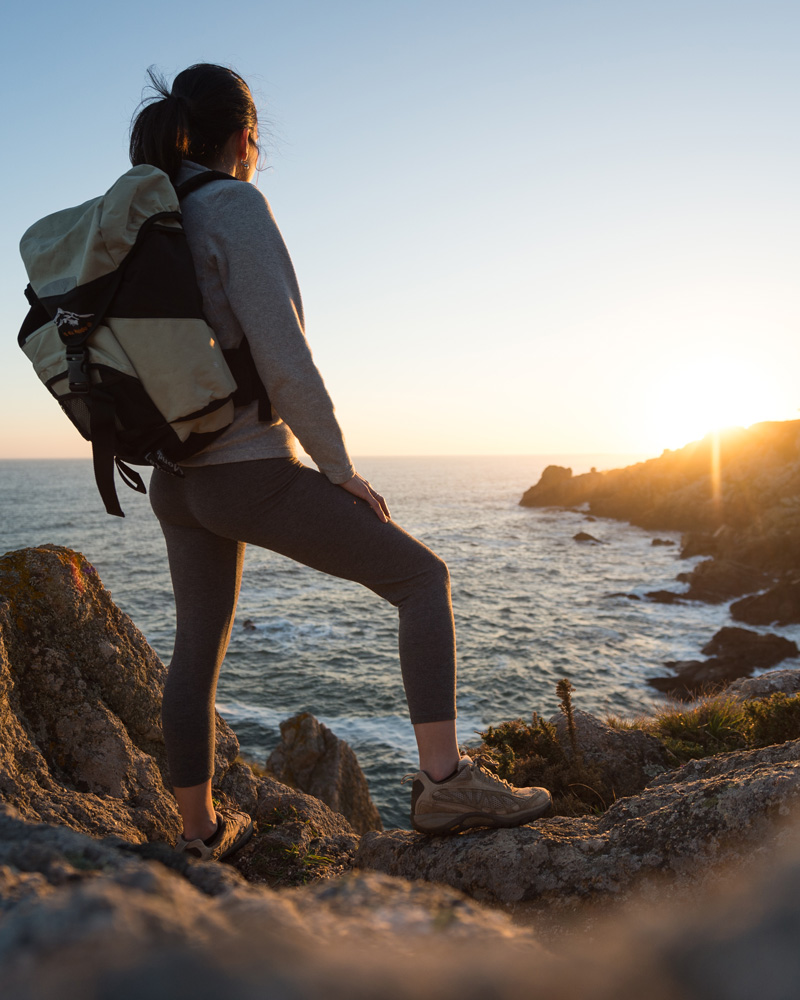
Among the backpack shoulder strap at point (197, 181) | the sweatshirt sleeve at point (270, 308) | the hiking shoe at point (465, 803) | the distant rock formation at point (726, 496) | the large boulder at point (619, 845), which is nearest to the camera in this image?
the large boulder at point (619, 845)

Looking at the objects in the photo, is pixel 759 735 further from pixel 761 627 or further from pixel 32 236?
pixel 761 627

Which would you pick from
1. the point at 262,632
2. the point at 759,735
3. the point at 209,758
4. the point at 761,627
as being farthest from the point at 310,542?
the point at 761,627

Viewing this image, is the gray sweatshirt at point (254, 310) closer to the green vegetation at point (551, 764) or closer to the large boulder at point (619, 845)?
the large boulder at point (619, 845)

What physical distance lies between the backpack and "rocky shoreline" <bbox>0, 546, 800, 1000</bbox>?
1140 mm

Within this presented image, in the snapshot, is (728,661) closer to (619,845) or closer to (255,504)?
(619,845)

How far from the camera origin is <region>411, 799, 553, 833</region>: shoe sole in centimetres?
242

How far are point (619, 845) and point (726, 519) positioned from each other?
45.4 m

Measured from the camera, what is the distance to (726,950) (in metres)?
0.70

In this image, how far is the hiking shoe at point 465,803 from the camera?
2.38 m

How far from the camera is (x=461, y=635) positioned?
961 inches

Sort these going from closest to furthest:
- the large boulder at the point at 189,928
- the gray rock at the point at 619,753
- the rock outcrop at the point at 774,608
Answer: the large boulder at the point at 189,928
the gray rock at the point at 619,753
the rock outcrop at the point at 774,608

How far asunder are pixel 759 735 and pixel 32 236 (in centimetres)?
451

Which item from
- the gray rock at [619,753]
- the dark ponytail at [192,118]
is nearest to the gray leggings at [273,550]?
the dark ponytail at [192,118]

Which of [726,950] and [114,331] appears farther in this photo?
[114,331]
